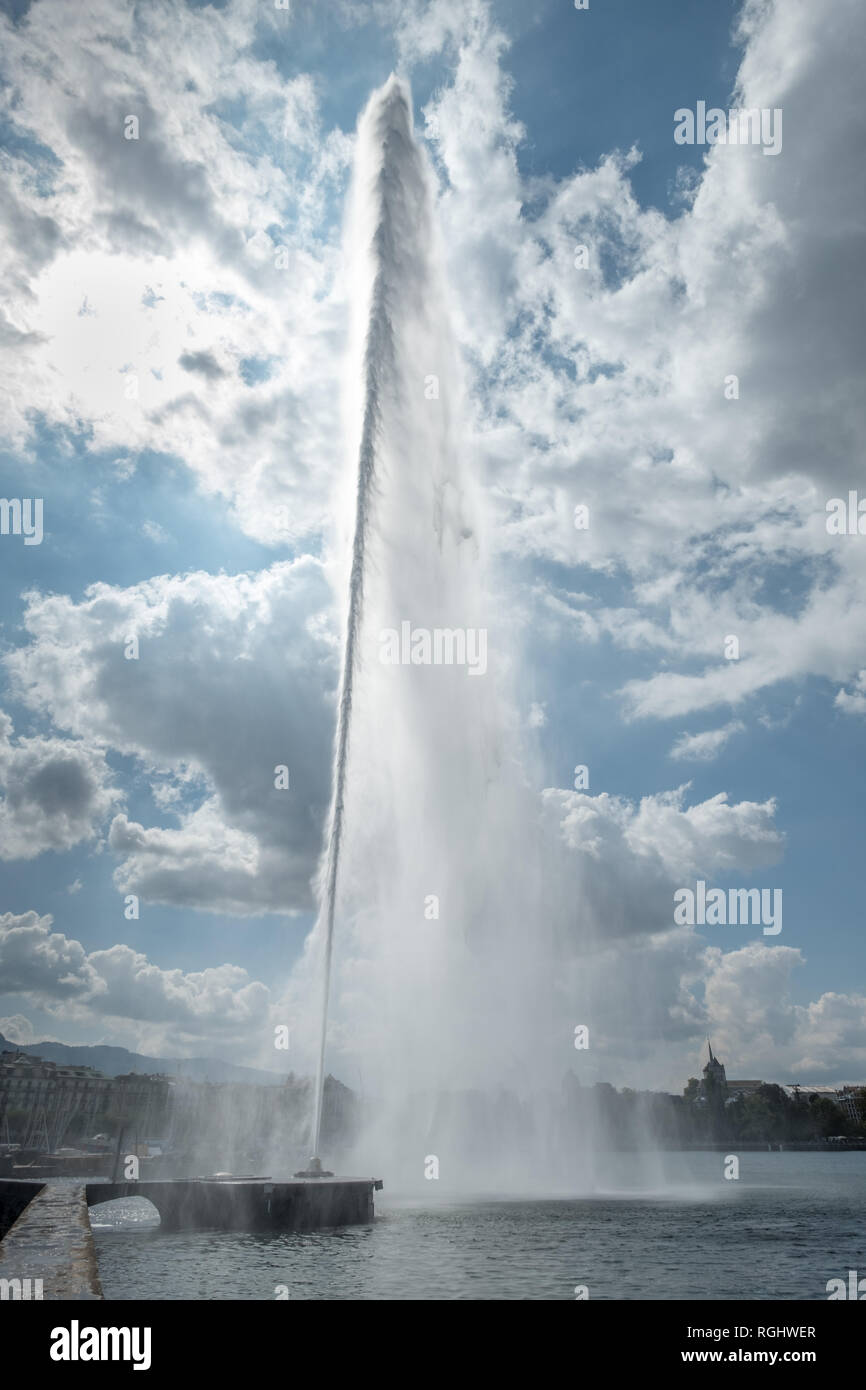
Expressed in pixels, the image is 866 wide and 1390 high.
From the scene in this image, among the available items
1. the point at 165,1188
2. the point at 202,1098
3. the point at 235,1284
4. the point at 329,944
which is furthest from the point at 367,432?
the point at 202,1098

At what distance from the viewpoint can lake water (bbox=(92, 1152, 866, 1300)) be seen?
95.6ft

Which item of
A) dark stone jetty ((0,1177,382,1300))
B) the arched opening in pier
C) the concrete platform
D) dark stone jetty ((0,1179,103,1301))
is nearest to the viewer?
dark stone jetty ((0,1179,103,1301))

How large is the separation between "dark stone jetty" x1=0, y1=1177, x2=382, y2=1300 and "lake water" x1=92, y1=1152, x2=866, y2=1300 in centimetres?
100

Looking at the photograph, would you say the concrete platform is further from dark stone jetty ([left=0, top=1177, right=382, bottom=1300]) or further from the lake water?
the lake water

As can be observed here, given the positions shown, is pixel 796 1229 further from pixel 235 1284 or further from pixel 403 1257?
pixel 235 1284

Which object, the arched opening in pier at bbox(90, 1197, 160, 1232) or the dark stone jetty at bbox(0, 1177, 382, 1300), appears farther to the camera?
the arched opening in pier at bbox(90, 1197, 160, 1232)

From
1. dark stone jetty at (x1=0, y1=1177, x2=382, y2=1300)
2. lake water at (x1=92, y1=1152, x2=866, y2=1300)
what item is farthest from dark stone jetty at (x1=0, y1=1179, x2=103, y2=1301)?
lake water at (x1=92, y1=1152, x2=866, y2=1300)

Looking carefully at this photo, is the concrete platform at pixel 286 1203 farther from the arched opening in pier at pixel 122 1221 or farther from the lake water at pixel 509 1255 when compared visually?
the arched opening in pier at pixel 122 1221

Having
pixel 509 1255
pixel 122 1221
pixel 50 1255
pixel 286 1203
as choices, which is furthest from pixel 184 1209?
pixel 50 1255

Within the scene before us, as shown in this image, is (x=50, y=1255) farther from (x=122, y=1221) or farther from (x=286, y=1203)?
(x=122, y=1221)

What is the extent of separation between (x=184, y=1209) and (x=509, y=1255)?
2059 cm
